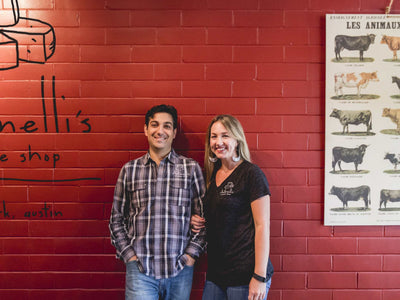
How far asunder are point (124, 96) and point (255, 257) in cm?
160

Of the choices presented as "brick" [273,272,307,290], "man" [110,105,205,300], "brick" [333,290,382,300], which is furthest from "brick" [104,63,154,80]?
"brick" [333,290,382,300]

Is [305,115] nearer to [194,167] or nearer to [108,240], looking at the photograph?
[194,167]

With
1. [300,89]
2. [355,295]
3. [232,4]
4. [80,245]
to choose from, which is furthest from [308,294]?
[232,4]

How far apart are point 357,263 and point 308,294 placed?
48cm

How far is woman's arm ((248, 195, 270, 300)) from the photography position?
1.73 meters

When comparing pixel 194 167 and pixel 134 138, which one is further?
pixel 134 138

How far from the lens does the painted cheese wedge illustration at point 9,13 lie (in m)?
2.38

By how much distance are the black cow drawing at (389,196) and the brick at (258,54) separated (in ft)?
4.54

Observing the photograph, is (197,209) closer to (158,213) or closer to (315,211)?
(158,213)

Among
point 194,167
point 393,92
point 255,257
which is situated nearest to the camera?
point 255,257

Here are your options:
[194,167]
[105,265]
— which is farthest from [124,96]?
[105,265]

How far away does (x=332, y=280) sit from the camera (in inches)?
95.8

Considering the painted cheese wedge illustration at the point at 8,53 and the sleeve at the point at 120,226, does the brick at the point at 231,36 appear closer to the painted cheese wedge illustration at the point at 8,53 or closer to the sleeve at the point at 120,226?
the sleeve at the point at 120,226

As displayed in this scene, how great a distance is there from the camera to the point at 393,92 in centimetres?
238
